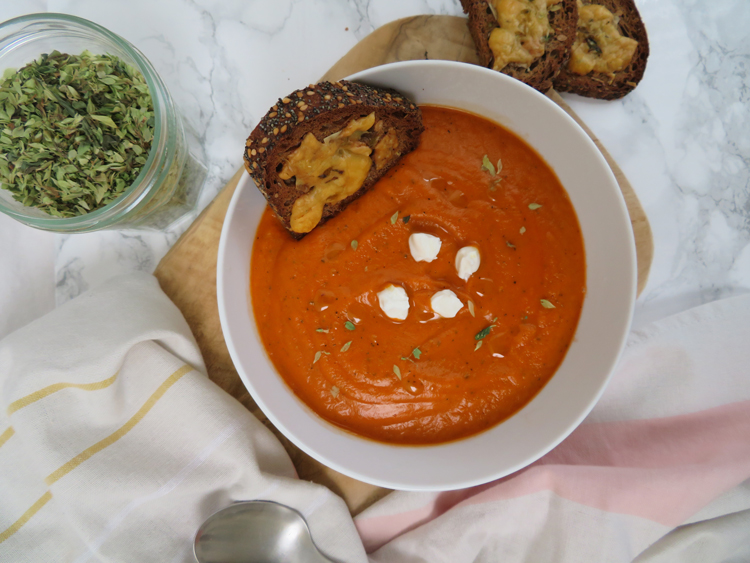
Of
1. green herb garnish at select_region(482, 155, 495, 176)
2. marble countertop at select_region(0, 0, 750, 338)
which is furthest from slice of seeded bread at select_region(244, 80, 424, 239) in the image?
marble countertop at select_region(0, 0, 750, 338)

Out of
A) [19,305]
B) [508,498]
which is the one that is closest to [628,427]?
[508,498]

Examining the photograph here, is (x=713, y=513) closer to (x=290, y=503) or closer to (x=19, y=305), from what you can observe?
(x=290, y=503)

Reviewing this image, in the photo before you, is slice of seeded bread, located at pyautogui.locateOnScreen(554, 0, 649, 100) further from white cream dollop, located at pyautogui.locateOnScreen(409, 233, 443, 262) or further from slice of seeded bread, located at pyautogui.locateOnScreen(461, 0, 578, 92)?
white cream dollop, located at pyautogui.locateOnScreen(409, 233, 443, 262)

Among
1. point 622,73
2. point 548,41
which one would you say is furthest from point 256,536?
point 622,73

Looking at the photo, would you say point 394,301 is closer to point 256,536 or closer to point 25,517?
point 256,536

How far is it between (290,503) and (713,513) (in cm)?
184

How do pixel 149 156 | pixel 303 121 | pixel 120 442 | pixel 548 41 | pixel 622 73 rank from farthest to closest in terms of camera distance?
pixel 622 73
pixel 120 442
pixel 548 41
pixel 149 156
pixel 303 121

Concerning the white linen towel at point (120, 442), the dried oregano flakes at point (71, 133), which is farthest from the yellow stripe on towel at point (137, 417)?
the dried oregano flakes at point (71, 133)

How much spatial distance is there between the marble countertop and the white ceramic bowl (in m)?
0.55

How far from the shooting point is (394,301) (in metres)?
1.88

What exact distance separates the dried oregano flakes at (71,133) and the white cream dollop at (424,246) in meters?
1.07

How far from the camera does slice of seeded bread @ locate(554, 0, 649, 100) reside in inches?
83.4

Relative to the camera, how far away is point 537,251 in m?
1.92

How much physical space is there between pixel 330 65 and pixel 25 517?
2280mm
